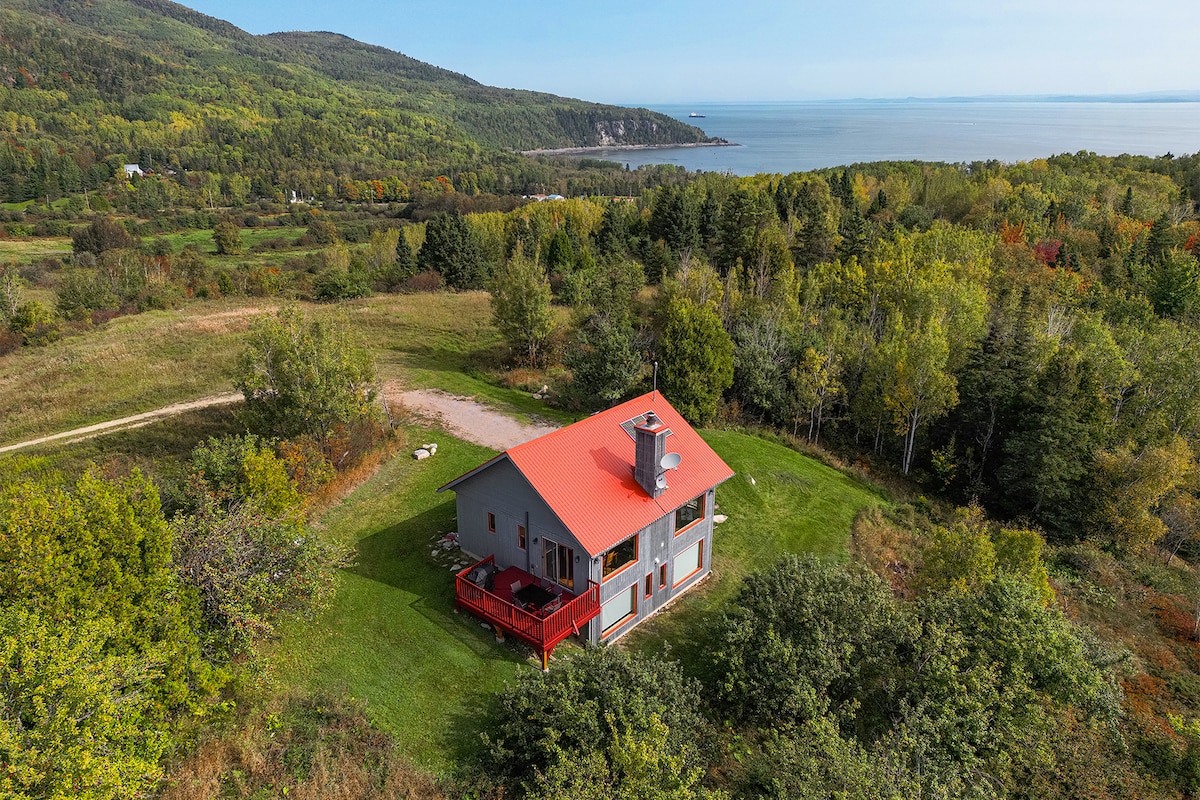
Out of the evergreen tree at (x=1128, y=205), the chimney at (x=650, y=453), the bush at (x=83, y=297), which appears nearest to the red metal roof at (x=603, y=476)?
the chimney at (x=650, y=453)

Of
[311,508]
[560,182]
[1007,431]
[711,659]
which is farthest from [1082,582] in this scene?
[560,182]

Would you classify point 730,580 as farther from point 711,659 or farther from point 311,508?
point 311,508

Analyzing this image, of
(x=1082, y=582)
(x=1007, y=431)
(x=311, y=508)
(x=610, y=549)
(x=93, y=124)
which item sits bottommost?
(x=1082, y=582)

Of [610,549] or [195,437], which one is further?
[195,437]

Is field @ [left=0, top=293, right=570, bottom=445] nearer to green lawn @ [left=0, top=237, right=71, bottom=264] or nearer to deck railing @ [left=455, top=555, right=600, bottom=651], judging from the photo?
deck railing @ [left=455, top=555, right=600, bottom=651]

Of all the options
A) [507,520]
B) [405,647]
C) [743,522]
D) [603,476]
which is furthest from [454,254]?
[405,647]

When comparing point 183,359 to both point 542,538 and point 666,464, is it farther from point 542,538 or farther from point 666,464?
point 666,464
